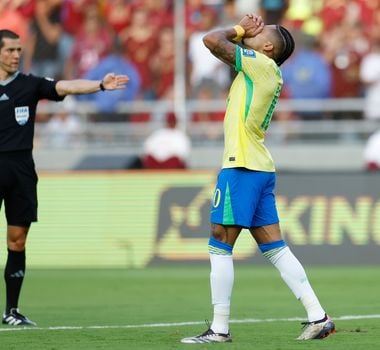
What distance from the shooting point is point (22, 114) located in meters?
10.5

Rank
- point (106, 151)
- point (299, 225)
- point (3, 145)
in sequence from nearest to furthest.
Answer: point (3, 145), point (299, 225), point (106, 151)

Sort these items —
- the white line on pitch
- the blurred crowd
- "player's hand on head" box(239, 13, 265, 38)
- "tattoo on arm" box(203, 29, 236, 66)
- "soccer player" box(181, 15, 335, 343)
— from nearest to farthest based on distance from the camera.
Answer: "tattoo on arm" box(203, 29, 236, 66)
"soccer player" box(181, 15, 335, 343)
"player's hand on head" box(239, 13, 265, 38)
the white line on pitch
the blurred crowd

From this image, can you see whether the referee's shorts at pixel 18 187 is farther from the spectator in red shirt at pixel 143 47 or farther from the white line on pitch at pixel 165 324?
the spectator in red shirt at pixel 143 47

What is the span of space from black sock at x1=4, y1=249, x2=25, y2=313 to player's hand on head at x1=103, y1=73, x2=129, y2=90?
173cm

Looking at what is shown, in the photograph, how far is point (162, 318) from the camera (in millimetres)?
10734

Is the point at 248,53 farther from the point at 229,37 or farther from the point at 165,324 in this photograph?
the point at 165,324

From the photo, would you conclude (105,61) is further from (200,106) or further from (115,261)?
(115,261)

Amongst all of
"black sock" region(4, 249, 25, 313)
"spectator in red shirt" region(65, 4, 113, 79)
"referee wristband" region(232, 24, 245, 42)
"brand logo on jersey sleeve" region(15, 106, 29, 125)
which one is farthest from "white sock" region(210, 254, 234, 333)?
"spectator in red shirt" region(65, 4, 113, 79)

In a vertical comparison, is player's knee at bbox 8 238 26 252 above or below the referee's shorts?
below

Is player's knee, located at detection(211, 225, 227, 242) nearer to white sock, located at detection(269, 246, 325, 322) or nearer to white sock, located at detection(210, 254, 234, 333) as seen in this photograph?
white sock, located at detection(210, 254, 234, 333)

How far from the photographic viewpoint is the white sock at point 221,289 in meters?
8.67

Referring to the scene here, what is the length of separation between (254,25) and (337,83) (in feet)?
35.8

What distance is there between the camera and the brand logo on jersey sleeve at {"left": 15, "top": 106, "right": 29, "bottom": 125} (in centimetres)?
1046

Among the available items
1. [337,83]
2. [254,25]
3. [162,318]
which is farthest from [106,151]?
[254,25]
